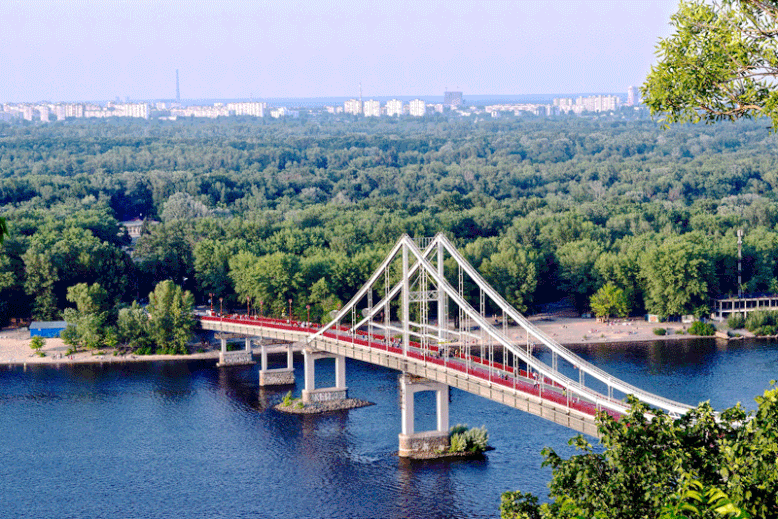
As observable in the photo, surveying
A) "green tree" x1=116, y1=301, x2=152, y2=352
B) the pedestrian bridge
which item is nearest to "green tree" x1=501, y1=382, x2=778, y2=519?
the pedestrian bridge

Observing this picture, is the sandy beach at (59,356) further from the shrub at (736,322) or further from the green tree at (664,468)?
the green tree at (664,468)

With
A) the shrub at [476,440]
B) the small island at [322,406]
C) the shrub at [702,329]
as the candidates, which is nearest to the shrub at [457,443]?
the shrub at [476,440]

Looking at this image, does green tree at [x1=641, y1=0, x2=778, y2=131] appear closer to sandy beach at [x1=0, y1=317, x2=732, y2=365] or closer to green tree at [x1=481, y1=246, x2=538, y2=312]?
sandy beach at [x1=0, y1=317, x2=732, y2=365]

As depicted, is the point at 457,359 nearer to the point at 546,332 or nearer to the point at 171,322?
the point at 546,332

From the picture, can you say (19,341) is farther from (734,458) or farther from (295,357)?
(734,458)

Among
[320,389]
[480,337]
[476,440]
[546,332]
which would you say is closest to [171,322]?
[320,389]

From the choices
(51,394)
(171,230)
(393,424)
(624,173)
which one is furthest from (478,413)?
(624,173)
